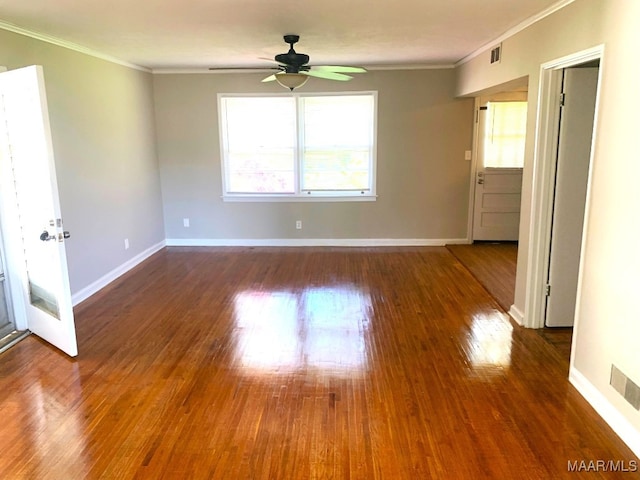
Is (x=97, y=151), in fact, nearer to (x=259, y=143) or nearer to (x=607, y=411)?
(x=259, y=143)

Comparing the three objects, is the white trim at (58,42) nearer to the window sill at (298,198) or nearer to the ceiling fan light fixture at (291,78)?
the ceiling fan light fixture at (291,78)

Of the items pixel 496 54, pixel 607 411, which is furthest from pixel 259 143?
pixel 607 411

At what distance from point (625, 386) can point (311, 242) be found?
4.78 metres

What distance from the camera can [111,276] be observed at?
5203mm

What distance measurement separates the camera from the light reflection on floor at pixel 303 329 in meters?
3.30

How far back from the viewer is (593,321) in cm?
274

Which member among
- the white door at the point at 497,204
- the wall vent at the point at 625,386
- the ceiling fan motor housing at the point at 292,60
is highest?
the ceiling fan motor housing at the point at 292,60

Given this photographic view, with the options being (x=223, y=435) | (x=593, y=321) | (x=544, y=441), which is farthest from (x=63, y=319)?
(x=593, y=321)

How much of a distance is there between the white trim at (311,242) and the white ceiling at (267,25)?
261 cm

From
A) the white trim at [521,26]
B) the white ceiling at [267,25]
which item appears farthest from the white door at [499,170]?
the white ceiling at [267,25]

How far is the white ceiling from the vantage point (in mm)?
3102

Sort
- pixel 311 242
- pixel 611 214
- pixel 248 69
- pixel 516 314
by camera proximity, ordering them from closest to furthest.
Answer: pixel 611 214 < pixel 516 314 < pixel 248 69 < pixel 311 242

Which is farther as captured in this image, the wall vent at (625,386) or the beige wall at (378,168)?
the beige wall at (378,168)

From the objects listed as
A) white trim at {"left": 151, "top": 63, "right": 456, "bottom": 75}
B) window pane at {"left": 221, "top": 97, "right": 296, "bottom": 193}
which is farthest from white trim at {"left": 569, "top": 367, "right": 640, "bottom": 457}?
window pane at {"left": 221, "top": 97, "right": 296, "bottom": 193}
